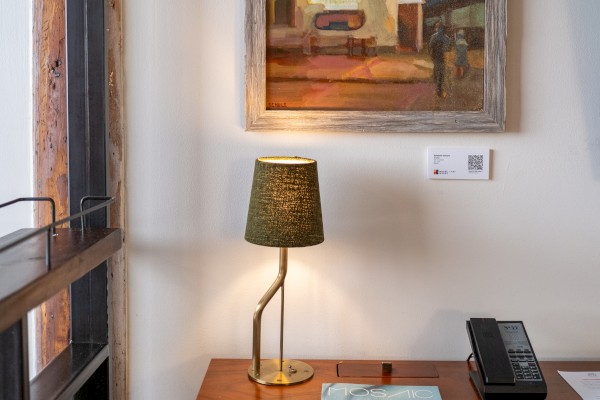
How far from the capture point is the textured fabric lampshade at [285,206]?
1896 mm

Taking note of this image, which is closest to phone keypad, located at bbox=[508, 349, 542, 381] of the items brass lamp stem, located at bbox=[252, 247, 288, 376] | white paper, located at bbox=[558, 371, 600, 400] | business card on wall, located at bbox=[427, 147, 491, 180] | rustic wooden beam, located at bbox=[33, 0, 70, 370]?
white paper, located at bbox=[558, 371, 600, 400]

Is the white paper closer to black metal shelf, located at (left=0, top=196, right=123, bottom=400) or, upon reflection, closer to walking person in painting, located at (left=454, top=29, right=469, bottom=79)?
walking person in painting, located at (left=454, top=29, right=469, bottom=79)

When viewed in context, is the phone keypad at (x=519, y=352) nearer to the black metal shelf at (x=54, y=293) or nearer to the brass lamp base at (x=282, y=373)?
the brass lamp base at (x=282, y=373)

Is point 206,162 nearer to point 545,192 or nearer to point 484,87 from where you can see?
point 484,87

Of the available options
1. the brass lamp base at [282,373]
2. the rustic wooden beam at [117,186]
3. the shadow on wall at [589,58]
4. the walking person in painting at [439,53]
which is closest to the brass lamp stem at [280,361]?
the brass lamp base at [282,373]

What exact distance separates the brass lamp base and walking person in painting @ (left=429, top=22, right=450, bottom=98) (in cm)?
84

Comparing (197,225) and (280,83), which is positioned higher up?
(280,83)

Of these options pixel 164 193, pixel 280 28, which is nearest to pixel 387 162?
pixel 280 28

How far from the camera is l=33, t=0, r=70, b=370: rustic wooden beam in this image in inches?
75.3

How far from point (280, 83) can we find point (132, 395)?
100 cm

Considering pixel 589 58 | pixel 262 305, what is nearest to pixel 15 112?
pixel 262 305

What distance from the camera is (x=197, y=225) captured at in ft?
7.25

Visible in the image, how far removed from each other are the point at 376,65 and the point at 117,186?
796 mm

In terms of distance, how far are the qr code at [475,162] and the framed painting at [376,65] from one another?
79 mm
